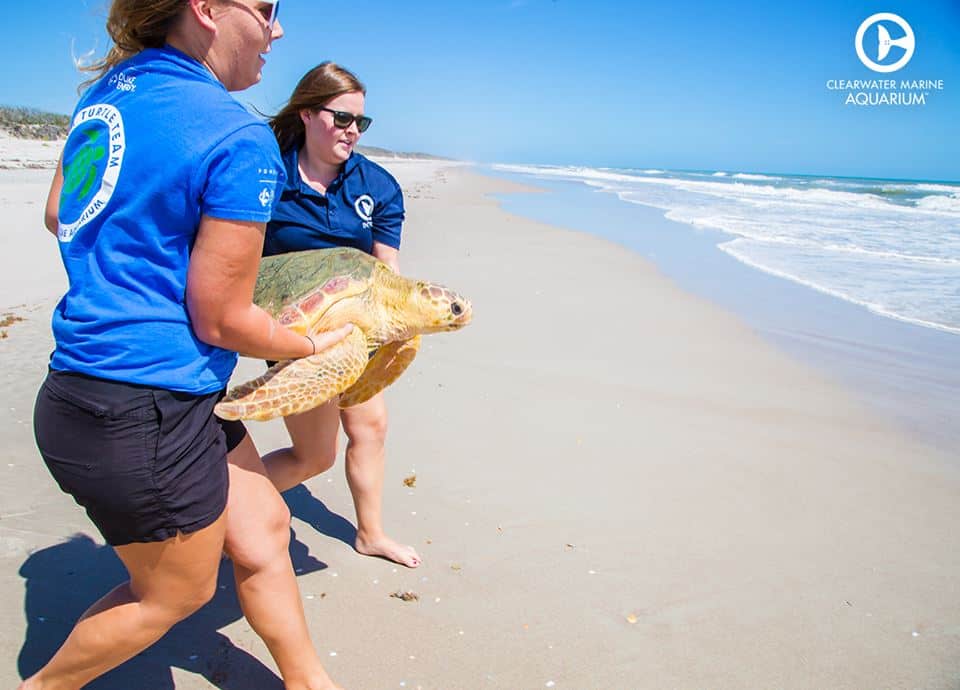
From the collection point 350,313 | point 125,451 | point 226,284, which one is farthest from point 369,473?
point 226,284

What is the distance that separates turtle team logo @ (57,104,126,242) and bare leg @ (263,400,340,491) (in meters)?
1.15

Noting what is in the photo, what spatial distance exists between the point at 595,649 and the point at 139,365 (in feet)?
5.57

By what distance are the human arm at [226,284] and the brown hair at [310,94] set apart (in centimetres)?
126

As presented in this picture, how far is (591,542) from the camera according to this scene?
2.63m

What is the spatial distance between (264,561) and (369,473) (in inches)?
37.8

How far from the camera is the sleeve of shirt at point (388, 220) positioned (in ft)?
8.01

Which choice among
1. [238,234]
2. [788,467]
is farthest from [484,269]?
[238,234]

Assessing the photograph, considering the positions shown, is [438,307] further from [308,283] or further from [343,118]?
[343,118]

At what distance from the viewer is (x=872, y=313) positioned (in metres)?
6.57

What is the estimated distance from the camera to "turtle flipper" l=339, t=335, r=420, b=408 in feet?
7.33

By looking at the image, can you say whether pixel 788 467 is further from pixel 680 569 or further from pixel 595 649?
pixel 595 649

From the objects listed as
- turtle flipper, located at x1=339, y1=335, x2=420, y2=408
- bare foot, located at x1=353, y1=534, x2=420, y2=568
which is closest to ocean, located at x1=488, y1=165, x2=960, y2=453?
bare foot, located at x1=353, y1=534, x2=420, y2=568

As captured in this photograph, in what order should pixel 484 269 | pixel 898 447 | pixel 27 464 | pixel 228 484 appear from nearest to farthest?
1. pixel 228 484
2. pixel 27 464
3. pixel 898 447
4. pixel 484 269

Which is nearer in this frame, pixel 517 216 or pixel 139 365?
pixel 139 365
